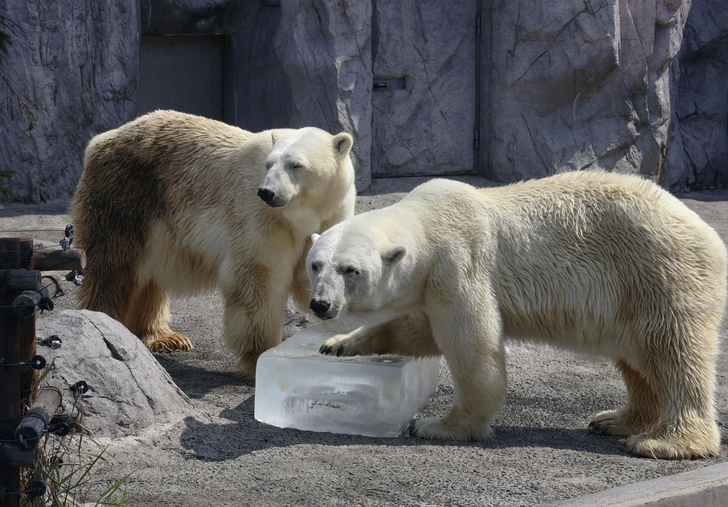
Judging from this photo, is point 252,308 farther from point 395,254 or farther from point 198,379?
point 395,254

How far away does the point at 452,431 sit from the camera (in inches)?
156

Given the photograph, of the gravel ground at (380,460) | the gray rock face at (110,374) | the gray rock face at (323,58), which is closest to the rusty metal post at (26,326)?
the gravel ground at (380,460)

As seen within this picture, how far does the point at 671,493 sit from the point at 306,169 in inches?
95.2

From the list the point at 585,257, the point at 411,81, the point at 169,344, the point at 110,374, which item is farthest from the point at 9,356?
the point at 411,81

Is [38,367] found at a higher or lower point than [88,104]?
lower

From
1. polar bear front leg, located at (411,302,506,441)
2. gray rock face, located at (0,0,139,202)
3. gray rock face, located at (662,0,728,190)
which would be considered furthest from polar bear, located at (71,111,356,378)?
gray rock face, located at (662,0,728,190)

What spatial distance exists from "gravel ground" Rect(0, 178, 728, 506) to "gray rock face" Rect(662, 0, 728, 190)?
7.47m

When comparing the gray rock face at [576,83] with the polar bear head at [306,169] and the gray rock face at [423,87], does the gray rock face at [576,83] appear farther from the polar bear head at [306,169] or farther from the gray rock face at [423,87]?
the polar bear head at [306,169]

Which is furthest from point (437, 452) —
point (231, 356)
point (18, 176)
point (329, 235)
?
point (18, 176)

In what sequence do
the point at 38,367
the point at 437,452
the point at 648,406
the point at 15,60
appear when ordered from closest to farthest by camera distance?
1. the point at 38,367
2. the point at 437,452
3. the point at 648,406
4. the point at 15,60

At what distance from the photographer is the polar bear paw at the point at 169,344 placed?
5.85 meters

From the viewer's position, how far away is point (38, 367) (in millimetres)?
2654

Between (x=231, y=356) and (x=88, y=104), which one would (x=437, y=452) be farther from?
(x=88, y=104)

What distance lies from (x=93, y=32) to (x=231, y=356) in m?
4.45
